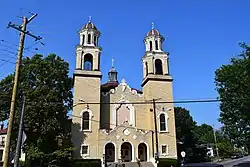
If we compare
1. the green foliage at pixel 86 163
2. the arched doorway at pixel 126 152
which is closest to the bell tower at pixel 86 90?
the green foliage at pixel 86 163

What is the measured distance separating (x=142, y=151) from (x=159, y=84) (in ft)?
30.1

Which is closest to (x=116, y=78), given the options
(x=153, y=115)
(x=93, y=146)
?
(x=153, y=115)

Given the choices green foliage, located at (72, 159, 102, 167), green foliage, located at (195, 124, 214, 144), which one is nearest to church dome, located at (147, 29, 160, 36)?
green foliage, located at (72, 159, 102, 167)

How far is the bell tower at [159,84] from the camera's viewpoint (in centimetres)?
3705

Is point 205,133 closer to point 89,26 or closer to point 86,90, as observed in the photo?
point 89,26

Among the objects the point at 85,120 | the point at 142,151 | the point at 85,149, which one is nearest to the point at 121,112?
the point at 85,120

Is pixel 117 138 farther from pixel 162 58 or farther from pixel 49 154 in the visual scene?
pixel 162 58

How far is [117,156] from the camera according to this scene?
34406mm

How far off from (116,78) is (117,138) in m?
18.3

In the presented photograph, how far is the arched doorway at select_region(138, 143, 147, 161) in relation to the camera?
36.2m

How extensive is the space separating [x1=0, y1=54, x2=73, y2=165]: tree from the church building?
1.90 metres

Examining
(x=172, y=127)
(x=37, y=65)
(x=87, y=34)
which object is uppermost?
(x=87, y=34)

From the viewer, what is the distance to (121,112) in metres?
38.3

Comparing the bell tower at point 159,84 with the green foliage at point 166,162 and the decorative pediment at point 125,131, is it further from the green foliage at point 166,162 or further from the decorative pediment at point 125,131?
the decorative pediment at point 125,131
